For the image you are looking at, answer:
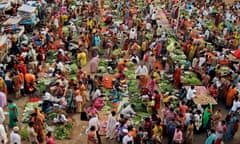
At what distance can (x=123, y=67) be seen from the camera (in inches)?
598

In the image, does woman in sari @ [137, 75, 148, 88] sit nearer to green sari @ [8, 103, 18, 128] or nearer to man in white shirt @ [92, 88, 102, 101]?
man in white shirt @ [92, 88, 102, 101]

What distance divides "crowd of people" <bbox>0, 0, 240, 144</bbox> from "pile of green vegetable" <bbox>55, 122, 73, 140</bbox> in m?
0.32

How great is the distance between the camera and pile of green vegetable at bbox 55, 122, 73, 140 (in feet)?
37.7

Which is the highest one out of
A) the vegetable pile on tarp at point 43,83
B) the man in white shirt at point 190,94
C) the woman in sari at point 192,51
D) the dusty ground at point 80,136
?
the woman in sari at point 192,51

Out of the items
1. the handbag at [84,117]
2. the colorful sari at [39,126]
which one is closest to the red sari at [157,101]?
the handbag at [84,117]

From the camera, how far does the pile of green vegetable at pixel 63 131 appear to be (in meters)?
11.5

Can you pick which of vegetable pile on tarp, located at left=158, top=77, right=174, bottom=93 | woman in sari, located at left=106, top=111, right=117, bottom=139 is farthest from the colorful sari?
vegetable pile on tarp, located at left=158, top=77, right=174, bottom=93

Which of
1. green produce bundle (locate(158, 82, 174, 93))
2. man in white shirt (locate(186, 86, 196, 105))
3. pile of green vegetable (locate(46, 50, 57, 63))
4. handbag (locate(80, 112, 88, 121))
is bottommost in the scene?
handbag (locate(80, 112, 88, 121))

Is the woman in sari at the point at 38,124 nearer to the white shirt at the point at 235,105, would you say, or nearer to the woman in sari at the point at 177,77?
the woman in sari at the point at 177,77

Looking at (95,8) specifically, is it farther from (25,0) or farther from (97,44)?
(97,44)

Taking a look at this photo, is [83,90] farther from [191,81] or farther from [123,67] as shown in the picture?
[191,81]

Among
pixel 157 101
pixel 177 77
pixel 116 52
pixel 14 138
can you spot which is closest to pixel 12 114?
pixel 14 138

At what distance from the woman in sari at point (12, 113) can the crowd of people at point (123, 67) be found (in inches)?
1.2

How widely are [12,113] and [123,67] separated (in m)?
5.28
